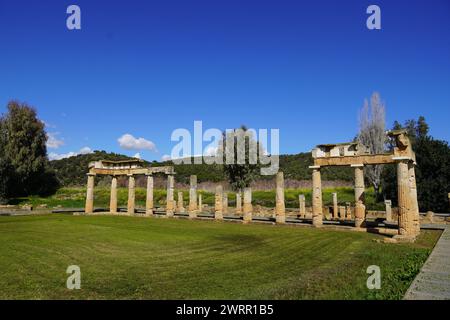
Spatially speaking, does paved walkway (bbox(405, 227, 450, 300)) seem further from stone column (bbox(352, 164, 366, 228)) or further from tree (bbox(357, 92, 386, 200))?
tree (bbox(357, 92, 386, 200))

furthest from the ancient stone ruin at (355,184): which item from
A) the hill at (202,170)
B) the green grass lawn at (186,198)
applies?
the hill at (202,170)

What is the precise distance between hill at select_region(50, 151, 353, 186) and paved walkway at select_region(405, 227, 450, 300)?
5151 cm

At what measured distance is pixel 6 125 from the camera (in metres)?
53.7

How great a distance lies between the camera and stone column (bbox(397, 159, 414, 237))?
1805cm

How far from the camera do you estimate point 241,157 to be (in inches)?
1882

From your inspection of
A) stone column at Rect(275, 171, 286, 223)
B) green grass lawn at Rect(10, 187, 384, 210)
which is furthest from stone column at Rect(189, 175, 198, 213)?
green grass lawn at Rect(10, 187, 384, 210)

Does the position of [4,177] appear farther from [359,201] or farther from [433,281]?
[433,281]

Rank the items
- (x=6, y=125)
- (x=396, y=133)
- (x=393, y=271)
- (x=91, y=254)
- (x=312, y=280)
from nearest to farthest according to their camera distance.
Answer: (x=312, y=280)
(x=393, y=271)
(x=91, y=254)
(x=396, y=133)
(x=6, y=125)

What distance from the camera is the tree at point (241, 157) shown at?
4762 cm

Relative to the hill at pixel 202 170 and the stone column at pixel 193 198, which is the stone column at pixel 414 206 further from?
the hill at pixel 202 170

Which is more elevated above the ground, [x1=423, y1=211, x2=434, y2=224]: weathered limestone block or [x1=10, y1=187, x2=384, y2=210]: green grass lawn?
[x1=10, y1=187, x2=384, y2=210]: green grass lawn
